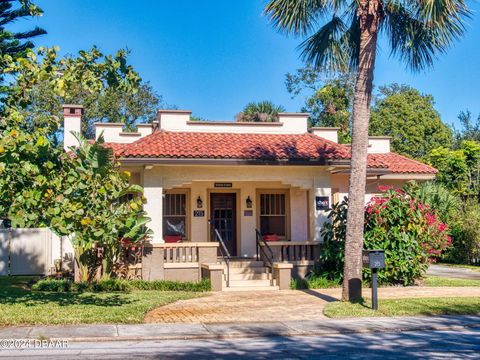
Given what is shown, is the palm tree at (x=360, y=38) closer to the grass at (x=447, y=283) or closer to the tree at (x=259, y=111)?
the grass at (x=447, y=283)

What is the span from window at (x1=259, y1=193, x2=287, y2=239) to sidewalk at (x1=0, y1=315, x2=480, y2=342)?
30.4 ft

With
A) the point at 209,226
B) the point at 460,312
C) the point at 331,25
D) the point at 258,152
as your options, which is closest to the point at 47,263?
the point at 209,226

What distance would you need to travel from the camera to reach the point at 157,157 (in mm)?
17828

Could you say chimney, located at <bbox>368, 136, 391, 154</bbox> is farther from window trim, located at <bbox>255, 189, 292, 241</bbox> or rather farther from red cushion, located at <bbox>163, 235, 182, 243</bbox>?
red cushion, located at <bbox>163, 235, 182, 243</bbox>

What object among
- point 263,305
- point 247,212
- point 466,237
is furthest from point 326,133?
point 263,305

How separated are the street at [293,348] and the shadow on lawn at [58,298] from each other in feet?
13.0

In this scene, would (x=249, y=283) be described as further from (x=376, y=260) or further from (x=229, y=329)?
(x=229, y=329)

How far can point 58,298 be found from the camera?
48.4 feet

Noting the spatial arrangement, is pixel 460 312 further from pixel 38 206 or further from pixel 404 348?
pixel 38 206

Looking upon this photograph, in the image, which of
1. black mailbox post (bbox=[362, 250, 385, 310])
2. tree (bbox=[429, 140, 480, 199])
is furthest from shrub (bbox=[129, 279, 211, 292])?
tree (bbox=[429, 140, 480, 199])

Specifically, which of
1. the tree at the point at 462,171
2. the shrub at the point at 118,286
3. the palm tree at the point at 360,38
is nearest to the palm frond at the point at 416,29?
the palm tree at the point at 360,38

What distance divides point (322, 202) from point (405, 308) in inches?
243

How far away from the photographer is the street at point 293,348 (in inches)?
363

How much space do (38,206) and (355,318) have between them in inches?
269
